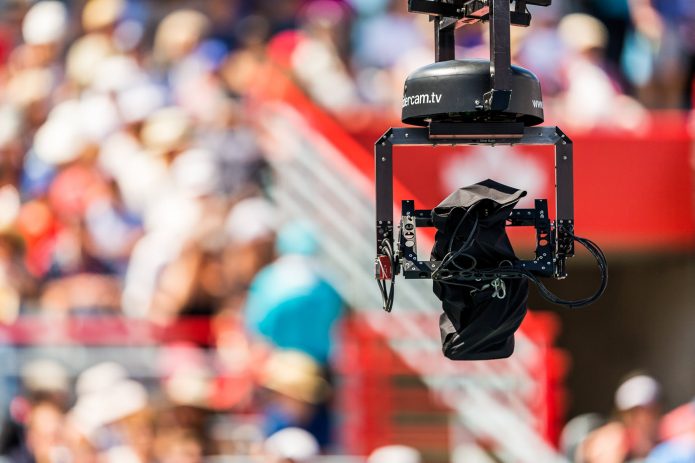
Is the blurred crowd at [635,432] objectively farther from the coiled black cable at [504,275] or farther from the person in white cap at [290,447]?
the coiled black cable at [504,275]

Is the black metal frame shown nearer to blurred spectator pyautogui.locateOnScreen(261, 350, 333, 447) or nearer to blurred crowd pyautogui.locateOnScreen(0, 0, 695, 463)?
blurred crowd pyautogui.locateOnScreen(0, 0, 695, 463)

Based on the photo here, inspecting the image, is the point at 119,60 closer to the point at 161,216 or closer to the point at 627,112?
the point at 161,216

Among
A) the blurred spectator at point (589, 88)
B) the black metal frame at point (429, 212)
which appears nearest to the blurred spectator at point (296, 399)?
the blurred spectator at point (589, 88)

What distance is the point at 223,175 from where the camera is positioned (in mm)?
10305

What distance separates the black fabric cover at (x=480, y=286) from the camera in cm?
441

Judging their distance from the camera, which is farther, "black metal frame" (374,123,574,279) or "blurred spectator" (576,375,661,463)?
"blurred spectator" (576,375,661,463)

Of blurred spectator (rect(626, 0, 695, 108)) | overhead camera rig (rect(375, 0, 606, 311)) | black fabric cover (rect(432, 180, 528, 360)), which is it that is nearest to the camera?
overhead camera rig (rect(375, 0, 606, 311))

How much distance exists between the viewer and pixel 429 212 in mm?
4473

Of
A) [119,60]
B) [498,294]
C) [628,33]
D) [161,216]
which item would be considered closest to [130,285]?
[161,216]

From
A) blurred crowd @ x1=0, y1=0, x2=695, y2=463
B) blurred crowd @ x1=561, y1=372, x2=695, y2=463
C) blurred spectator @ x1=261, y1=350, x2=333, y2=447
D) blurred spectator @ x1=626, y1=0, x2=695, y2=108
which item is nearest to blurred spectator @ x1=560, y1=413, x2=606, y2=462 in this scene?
blurred crowd @ x1=561, y1=372, x2=695, y2=463

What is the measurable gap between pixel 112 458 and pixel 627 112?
459cm

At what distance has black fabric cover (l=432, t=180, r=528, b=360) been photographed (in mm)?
4410

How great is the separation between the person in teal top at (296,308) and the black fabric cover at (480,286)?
4368mm

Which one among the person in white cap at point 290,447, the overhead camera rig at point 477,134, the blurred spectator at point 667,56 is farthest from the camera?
the blurred spectator at point 667,56
